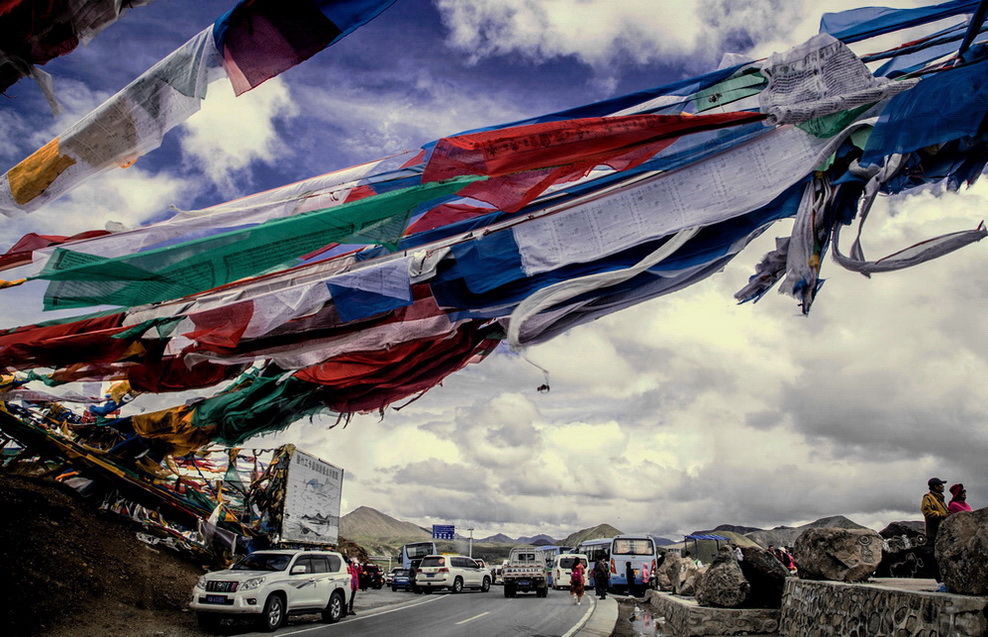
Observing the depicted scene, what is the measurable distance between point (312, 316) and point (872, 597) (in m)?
6.33

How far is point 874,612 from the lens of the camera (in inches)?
254

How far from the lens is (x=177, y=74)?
4633 millimetres

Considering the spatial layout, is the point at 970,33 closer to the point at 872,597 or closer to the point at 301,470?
the point at 872,597

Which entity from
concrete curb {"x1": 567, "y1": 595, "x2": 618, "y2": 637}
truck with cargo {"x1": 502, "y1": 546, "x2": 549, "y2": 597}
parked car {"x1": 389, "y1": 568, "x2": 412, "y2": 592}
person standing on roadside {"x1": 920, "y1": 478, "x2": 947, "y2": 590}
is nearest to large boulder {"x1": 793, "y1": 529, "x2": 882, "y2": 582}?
person standing on roadside {"x1": 920, "y1": 478, "x2": 947, "y2": 590}

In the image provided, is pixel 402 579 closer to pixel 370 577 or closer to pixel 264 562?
pixel 370 577

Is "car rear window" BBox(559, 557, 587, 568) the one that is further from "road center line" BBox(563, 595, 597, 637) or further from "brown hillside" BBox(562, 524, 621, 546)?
"brown hillside" BBox(562, 524, 621, 546)

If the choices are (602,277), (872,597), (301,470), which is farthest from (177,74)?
(301,470)

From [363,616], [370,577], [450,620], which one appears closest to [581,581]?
[450,620]

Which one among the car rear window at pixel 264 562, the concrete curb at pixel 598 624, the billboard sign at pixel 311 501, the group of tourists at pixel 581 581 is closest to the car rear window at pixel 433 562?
the group of tourists at pixel 581 581

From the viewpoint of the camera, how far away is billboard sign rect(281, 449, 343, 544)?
17.8 metres

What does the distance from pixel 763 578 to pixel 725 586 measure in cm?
67

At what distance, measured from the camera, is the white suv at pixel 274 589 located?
12.3 m

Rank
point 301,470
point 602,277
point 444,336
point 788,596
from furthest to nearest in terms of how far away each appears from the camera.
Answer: point 301,470 < point 788,596 < point 444,336 < point 602,277

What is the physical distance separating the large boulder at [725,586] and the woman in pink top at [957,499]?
3.29 metres
